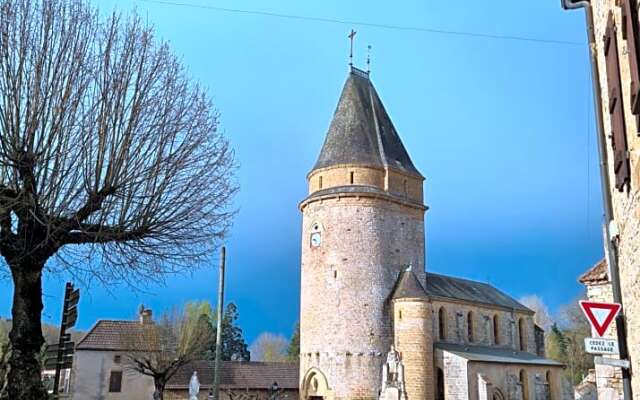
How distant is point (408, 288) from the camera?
98.3 feet

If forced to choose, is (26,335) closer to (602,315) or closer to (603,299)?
(602,315)

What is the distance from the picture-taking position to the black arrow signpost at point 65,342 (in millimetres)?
8430

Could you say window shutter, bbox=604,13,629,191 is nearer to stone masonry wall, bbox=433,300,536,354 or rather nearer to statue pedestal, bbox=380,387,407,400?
statue pedestal, bbox=380,387,407,400

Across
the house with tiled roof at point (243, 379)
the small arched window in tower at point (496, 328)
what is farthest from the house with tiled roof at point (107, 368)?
the small arched window in tower at point (496, 328)

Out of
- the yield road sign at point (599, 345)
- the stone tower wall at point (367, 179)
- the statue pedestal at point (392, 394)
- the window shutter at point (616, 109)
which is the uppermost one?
the stone tower wall at point (367, 179)

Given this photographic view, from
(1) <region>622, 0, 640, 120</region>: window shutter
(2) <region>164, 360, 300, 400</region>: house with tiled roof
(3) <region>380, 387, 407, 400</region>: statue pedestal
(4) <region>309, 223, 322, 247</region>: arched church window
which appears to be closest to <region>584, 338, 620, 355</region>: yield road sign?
(1) <region>622, 0, 640, 120</region>: window shutter

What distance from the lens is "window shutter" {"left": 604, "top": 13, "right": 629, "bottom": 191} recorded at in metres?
6.86

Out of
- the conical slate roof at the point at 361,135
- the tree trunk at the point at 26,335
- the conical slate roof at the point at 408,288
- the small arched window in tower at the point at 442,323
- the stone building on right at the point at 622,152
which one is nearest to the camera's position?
the stone building on right at the point at 622,152

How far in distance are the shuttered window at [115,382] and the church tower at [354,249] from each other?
10.8m

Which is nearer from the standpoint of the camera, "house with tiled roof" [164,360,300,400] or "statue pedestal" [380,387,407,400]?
"statue pedestal" [380,387,407,400]

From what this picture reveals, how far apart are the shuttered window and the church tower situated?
10.8m

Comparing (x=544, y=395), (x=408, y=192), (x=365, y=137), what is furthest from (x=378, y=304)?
(x=544, y=395)

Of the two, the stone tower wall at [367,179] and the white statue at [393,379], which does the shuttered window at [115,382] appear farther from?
the white statue at [393,379]

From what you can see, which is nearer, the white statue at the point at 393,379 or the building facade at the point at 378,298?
the white statue at the point at 393,379
